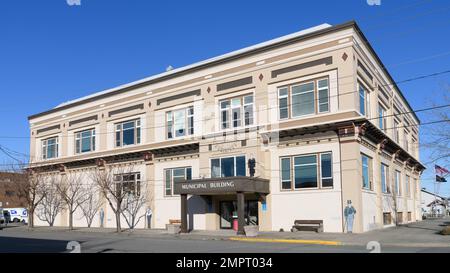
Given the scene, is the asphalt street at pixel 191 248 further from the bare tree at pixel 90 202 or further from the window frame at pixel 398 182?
the window frame at pixel 398 182

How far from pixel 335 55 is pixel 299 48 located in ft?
8.27

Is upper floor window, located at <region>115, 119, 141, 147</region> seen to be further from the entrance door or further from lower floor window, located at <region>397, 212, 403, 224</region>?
lower floor window, located at <region>397, 212, 403, 224</region>

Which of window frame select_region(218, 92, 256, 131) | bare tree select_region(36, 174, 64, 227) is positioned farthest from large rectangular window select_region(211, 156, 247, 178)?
bare tree select_region(36, 174, 64, 227)

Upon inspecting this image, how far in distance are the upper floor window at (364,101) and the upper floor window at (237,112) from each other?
23.4ft

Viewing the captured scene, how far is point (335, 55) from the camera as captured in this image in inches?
1163

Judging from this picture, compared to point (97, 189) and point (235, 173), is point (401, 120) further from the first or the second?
point (97, 189)

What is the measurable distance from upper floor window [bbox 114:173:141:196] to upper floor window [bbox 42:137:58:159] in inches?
462

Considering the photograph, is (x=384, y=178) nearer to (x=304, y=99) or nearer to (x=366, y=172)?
(x=366, y=172)

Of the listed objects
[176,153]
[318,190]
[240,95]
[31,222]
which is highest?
[240,95]

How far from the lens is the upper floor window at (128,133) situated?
41094 mm

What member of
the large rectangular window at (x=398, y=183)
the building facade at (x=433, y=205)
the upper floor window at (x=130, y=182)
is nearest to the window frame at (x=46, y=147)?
the upper floor window at (x=130, y=182)

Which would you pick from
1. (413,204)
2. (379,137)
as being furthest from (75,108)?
Result: (413,204)

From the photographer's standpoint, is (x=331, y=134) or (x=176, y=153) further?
(x=176, y=153)

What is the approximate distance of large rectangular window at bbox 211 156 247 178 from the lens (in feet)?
108
